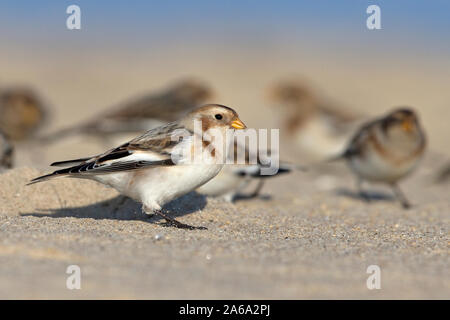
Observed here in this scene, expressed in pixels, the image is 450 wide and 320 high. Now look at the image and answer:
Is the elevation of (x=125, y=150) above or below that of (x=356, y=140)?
below

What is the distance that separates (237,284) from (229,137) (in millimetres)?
1830

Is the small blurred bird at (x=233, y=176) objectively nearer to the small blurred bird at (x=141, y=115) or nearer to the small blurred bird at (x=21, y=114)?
the small blurred bird at (x=141, y=115)

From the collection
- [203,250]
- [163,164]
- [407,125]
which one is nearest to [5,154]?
[163,164]

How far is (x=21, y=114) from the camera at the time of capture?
12.3 m

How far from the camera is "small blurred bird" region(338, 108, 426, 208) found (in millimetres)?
8445

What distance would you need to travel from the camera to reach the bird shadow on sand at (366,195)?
8898mm

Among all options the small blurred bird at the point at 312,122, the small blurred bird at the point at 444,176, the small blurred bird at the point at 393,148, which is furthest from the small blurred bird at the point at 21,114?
the small blurred bird at the point at 444,176

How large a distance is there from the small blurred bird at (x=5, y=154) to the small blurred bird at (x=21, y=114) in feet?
17.5

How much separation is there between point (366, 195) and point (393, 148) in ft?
2.92

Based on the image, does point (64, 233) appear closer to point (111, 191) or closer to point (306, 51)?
point (111, 191)

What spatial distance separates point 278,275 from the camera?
3.56m

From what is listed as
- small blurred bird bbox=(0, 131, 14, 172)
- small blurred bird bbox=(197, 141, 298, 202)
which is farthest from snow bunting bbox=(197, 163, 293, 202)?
small blurred bird bbox=(0, 131, 14, 172)

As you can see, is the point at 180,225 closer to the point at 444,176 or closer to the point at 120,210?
the point at 120,210
